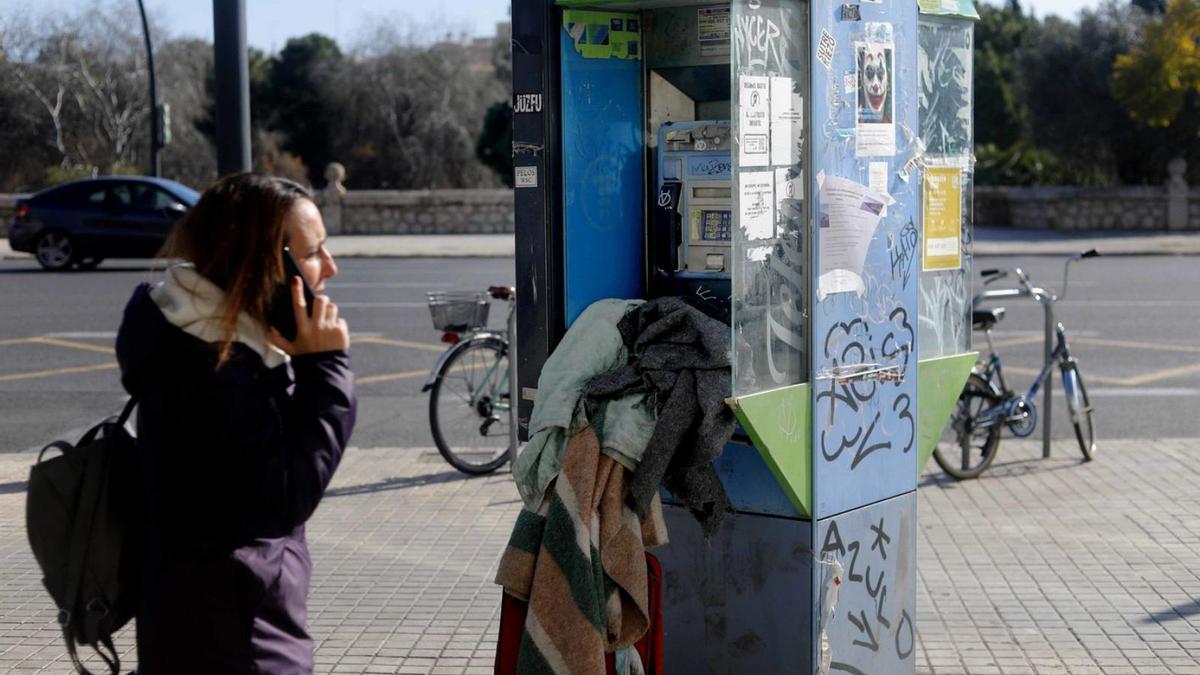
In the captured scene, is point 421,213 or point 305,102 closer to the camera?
point 421,213

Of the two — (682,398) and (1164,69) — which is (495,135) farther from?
(682,398)

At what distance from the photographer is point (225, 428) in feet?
8.52

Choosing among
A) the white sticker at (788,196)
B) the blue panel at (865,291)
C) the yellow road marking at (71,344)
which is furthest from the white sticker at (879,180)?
the yellow road marking at (71,344)

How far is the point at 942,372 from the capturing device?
451cm

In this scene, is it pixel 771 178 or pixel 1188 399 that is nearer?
pixel 771 178

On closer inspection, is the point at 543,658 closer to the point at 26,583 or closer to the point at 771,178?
the point at 771,178

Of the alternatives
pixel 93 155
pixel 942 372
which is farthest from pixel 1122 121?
pixel 942 372

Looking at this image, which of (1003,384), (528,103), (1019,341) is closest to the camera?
(528,103)

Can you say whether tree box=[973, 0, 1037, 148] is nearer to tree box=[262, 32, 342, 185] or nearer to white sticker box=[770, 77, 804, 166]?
tree box=[262, 32, 342, 185]

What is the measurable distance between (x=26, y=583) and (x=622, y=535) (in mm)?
3164

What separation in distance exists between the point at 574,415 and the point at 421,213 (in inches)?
1109

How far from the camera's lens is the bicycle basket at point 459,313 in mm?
7949

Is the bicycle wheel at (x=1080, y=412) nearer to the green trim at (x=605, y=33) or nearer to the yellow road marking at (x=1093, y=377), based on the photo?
the yellow road marking at (x=1093, y=377)

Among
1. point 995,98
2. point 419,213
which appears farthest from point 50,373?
point 995,98
